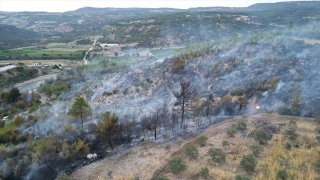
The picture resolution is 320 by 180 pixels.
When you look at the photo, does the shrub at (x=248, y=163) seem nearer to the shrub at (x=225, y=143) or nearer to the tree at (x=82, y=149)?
the shrub at (x=225, y=143)

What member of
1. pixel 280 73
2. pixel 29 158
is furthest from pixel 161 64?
pixel 29 158

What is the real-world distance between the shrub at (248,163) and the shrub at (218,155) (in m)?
0.99

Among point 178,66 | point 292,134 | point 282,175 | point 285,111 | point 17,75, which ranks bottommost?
point 17,75

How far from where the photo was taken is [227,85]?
22031 millimetres

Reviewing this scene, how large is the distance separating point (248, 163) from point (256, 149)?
159cm

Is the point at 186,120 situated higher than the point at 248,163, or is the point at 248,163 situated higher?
the point at 248,163

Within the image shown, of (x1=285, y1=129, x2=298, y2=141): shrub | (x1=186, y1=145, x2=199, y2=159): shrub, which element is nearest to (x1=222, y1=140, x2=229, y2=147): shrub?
(x1=186, y1=145, x2=199, y2=159): shrub

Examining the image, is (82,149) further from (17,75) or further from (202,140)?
(17,75)

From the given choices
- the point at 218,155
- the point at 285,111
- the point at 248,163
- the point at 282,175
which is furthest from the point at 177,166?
the point at 285,111

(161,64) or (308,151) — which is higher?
(161,64)

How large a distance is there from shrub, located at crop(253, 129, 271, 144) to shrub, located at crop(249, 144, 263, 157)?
2.80ft

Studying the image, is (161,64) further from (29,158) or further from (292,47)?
(29,158)

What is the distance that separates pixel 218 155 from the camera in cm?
1164

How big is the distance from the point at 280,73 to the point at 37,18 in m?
184
